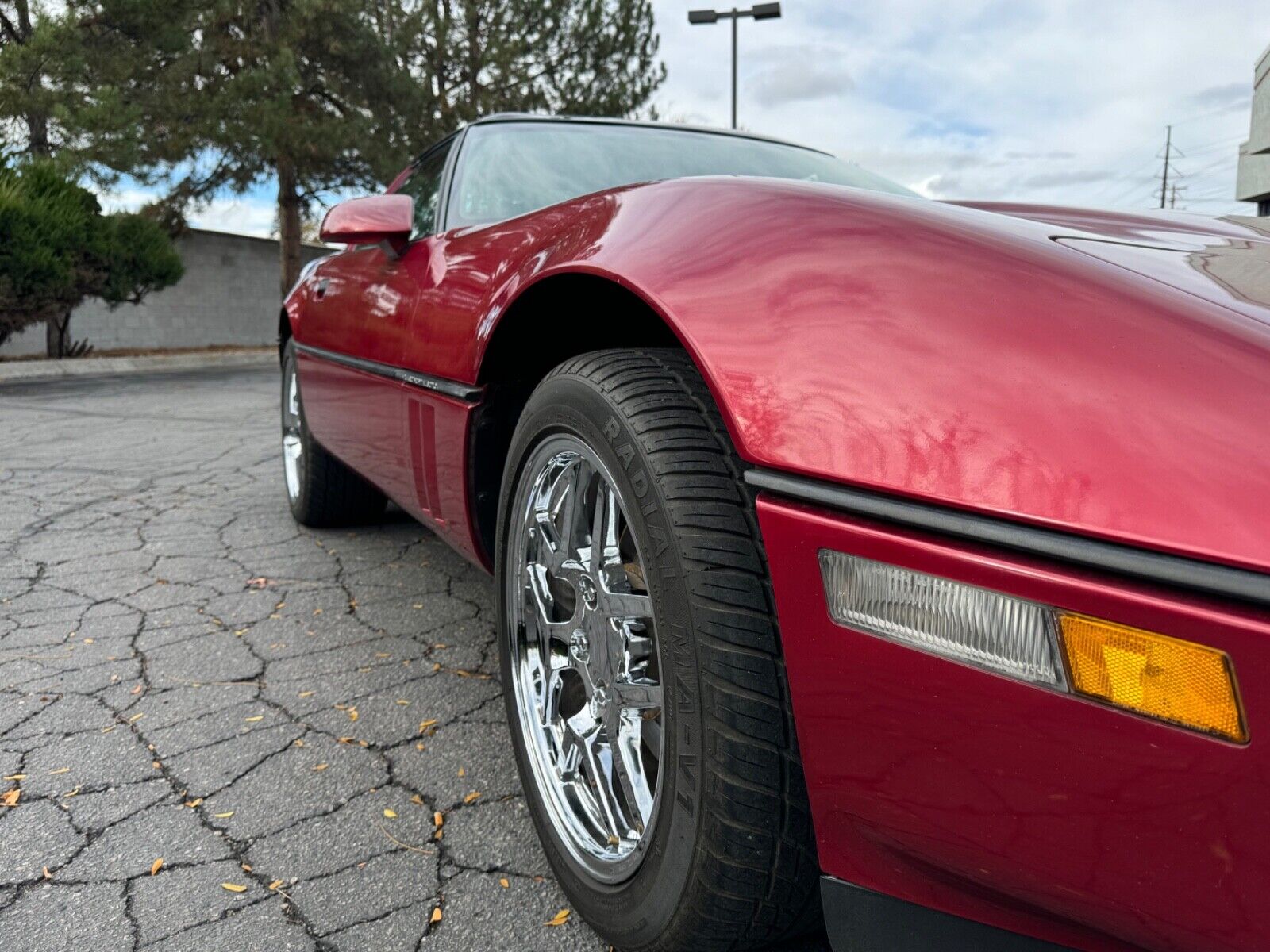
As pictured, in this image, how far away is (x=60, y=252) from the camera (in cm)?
1111

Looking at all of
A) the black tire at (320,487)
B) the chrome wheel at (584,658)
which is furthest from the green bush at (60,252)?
the chrome wheel at (584,658)

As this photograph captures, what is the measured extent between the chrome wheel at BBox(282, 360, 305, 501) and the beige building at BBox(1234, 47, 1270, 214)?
59.9 ft

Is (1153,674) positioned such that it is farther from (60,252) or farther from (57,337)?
(57,337)

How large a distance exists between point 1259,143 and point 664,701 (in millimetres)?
21817

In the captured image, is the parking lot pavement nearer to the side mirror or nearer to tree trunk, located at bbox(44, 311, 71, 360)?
the side mirror

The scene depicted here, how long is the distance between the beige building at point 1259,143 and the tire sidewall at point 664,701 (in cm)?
1934

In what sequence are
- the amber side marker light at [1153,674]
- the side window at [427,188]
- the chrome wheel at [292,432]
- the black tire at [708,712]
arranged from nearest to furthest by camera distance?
the amber side marker light at [1153,674]
the black tire at [708,712]
the side window at [427,188]
the chrome wheel at [292,432]

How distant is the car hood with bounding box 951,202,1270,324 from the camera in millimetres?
913

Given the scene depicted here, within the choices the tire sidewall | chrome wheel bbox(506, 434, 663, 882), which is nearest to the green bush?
chrome wheel bbox(506, 434, 663, 882)

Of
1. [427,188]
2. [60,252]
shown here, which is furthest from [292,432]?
[60,252]

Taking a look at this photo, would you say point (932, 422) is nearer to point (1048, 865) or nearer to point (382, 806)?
point (1048, 865)

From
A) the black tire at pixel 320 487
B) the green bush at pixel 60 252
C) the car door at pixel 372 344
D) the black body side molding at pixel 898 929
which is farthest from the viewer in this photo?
the green bush at pixel 60 252

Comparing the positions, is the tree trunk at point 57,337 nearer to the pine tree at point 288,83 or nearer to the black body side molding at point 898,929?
the pine tree at point 288,83

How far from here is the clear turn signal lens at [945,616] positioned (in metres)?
0.77
